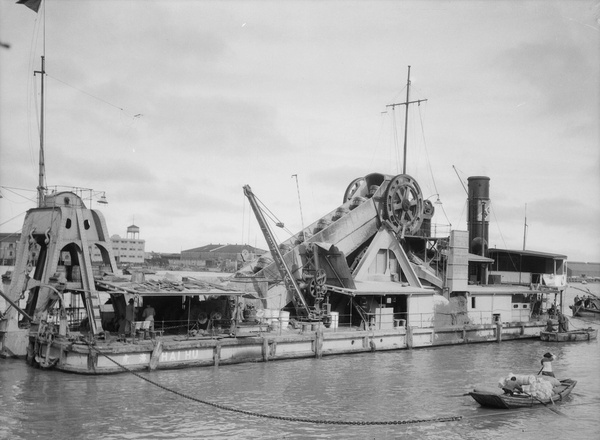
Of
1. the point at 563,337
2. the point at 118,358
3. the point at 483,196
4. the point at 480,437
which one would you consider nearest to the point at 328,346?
the point at 118,358

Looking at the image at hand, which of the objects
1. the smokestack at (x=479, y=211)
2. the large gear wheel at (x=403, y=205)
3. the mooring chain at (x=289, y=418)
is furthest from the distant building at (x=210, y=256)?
the mooring chain at (x=289, y=418)

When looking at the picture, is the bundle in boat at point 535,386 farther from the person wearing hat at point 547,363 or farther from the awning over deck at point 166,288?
the awning over deck at point 166,288

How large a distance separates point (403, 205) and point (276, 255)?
1034 centimetres

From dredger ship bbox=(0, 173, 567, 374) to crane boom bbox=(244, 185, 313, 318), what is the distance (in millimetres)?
64

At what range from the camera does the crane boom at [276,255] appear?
1320 inches

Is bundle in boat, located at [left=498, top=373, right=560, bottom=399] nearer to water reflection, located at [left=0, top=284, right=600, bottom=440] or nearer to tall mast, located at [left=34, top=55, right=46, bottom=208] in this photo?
water reflection, located at [left=0, top=284, right=600, bottom=440]

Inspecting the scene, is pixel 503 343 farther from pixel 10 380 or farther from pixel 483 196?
pixel 10 380

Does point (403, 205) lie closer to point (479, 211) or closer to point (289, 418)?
point (479, 211)

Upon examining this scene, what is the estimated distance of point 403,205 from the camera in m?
40.1

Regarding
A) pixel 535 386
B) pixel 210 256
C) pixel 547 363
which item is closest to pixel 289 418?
pixel 535 386

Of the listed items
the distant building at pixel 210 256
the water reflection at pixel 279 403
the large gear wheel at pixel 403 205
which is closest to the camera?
the water reflection at pixel 279 403

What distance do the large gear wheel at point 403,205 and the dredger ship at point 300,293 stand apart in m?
0.09

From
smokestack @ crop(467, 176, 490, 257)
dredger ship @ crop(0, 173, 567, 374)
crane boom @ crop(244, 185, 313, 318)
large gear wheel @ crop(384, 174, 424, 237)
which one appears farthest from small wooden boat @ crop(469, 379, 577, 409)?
smokestack @ crop(467, 176, 490, 257)

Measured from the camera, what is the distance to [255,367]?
27.9 meters
